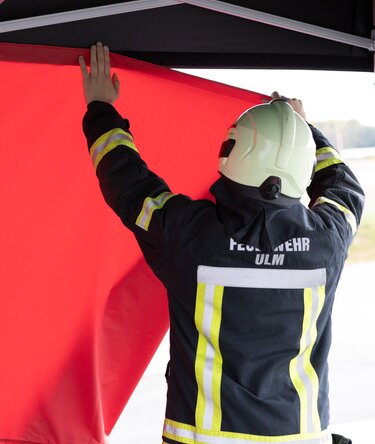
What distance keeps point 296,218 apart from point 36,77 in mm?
940

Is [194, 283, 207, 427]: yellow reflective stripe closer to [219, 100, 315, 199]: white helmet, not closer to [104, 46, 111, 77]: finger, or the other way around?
[219, 100, 315, 199]: white helmet

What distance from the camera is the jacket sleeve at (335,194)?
7.00 ft

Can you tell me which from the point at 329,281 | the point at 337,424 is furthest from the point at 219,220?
the point at 337,424

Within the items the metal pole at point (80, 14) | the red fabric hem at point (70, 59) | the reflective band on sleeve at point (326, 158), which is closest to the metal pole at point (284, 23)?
the metal pole at point (80, 14)

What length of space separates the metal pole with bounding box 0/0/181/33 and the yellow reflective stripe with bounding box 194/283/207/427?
2.84ft

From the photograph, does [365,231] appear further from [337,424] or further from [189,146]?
[189,146]

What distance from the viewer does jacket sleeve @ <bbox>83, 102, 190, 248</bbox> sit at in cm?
194

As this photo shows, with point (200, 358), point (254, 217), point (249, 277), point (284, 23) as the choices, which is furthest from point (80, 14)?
point (200, 358)

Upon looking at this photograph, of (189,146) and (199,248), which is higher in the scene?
(189,146)

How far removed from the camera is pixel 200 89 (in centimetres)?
256

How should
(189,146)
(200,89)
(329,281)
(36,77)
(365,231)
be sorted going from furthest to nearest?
1. (365,231)
2. (189,146)
3. (200,89)
4. (36,77)
5. (329,281)

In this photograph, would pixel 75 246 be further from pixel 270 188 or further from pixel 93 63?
pixel 270 188

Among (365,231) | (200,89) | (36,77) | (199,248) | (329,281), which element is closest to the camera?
(199,248)

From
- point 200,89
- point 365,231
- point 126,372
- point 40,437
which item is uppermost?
point 200,89
